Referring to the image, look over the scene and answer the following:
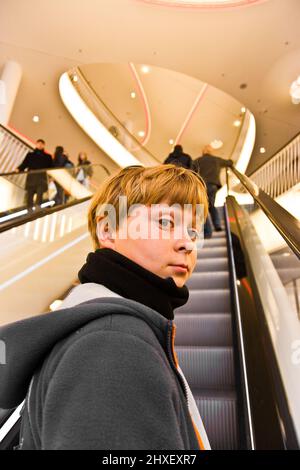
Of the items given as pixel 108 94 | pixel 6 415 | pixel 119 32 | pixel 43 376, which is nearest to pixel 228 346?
pixel 6 415

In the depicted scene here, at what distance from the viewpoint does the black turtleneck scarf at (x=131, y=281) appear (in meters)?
0.86

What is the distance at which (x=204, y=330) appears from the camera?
A: 2895 millimetres

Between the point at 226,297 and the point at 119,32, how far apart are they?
779 cm

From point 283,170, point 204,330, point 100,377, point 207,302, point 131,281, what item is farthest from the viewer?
point 283,170

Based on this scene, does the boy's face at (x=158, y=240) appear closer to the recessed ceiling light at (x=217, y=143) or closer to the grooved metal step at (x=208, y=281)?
the grooved metal step at (x=208, y=281)

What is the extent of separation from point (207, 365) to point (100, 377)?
207 centimetres

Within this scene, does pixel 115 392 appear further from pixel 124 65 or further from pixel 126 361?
pixel 124 65

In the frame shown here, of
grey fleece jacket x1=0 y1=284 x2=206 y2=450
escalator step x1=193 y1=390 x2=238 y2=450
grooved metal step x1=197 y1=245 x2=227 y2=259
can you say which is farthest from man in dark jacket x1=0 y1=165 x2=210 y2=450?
grooved metal step x1=197 y1=245 x2=227 y2=259

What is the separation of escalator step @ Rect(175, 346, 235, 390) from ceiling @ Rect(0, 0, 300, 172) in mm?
8091

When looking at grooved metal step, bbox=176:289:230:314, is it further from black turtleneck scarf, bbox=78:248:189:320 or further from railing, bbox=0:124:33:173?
railing, bbox=0:124:33:173

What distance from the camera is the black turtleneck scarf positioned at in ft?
2.83

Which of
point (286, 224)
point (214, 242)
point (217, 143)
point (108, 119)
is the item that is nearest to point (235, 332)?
point (286, 224)

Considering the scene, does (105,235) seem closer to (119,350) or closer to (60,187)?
(119,350)

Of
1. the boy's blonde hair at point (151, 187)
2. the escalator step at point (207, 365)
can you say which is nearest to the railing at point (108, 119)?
the escalator step at point (207, 365)
